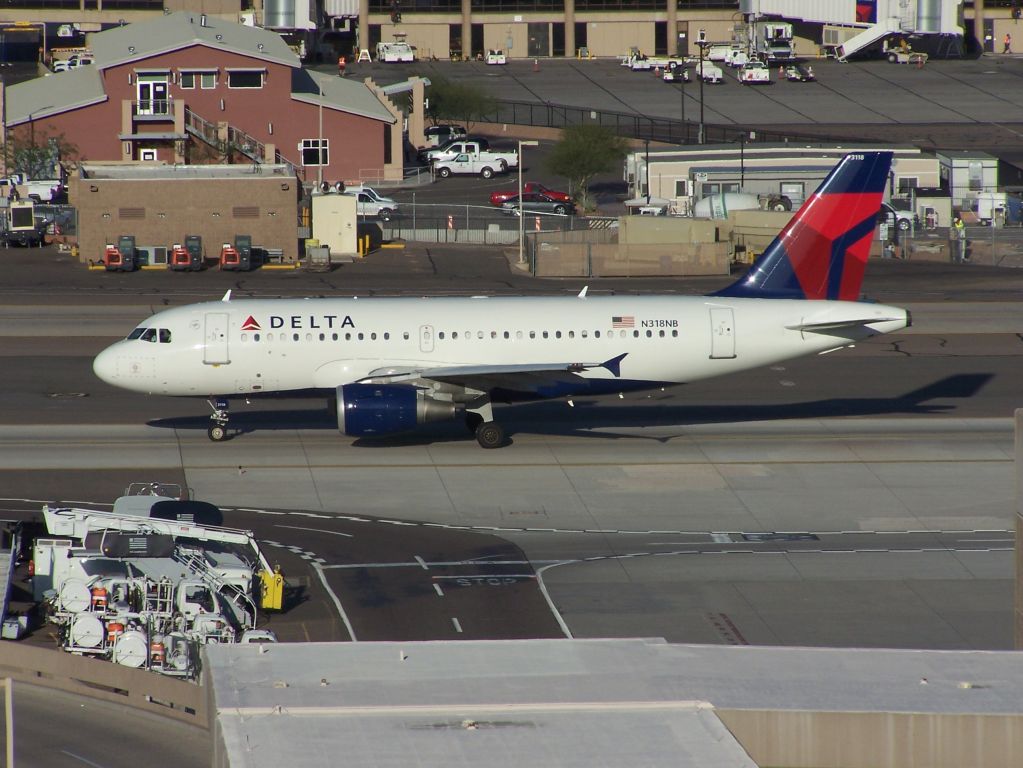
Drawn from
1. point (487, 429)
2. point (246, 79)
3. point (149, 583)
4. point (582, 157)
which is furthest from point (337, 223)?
point (149, 583)

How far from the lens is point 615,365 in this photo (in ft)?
143

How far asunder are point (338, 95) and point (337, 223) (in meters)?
29.7

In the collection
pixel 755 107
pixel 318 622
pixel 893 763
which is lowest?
pixel 318 622

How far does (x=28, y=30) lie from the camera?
162 meters

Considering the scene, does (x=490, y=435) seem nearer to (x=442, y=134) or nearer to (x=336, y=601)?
(x=336, y=601)

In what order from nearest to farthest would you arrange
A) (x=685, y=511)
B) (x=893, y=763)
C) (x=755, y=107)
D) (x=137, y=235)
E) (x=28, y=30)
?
1. (x=893, y=763)
2. (x=685, y=511)
3. (x=137, y=235)
4. (x=755, y=107)
5. (x=28, y=30)

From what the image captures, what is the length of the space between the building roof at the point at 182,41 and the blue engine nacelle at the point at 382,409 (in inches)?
2797

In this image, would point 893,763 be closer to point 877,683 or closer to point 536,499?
point 877,683

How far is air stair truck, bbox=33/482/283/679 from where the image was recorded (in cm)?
2873

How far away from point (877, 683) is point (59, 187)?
305 ft

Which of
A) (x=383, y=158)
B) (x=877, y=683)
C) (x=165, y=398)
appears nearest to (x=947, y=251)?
(x=383, y=158)

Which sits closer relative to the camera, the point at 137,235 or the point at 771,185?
the point at 137,235

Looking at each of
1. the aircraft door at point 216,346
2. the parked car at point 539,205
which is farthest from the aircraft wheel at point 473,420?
the parked car at point 539,205

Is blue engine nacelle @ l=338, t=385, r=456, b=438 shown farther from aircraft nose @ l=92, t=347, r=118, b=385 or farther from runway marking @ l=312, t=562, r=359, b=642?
runway marking @ l=312, t=562, r=359, b=642
